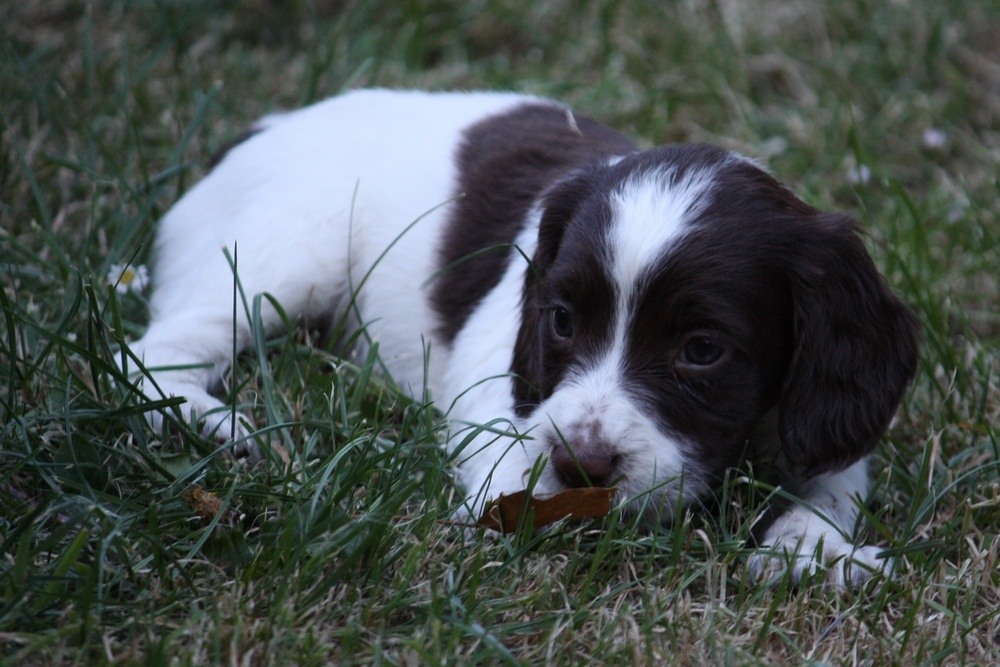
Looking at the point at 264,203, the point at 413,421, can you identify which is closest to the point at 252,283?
the point at 264,203

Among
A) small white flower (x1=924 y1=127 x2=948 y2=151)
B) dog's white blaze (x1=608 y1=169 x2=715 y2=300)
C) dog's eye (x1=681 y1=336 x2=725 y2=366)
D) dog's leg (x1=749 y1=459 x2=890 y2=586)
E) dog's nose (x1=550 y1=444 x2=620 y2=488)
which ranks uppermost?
dog's white blaze (x1=608 y1=169 x2=715 y2=300)

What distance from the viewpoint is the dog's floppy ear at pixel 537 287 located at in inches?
131

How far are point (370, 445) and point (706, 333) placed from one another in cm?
89

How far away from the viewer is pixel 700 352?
9.92ft

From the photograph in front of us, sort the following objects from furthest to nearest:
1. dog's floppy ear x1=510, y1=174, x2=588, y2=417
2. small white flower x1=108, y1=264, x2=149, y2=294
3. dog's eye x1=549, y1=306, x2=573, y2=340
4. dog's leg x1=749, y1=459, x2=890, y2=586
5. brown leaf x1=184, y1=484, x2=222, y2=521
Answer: small white flower x1=108, y1=264, x2=149, y2=294, dog's floppy ear x1=510, y1=174, x2=588, y2=417, dog's eye x1=549, y1=306, x2=573, y2=340, dog's leg x1=749, y1=459, x2=890, y2=586, brown leaf x1=184, y1=484, x2=222, y2=521

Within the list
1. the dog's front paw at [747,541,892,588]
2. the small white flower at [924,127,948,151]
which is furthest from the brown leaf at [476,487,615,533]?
the small white flower at [924,127,948,151]

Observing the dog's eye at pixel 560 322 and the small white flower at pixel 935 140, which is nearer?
the dog's eye at pixel 560 322

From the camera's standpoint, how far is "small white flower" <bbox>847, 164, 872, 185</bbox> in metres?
4.69

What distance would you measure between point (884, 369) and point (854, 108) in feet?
9.88

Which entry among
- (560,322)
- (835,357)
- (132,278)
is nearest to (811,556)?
(835,357)

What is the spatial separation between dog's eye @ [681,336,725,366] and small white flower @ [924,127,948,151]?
2972 mm

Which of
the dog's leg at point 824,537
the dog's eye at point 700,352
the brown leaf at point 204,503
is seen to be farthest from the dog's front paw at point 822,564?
the brown leaf at point 204,503

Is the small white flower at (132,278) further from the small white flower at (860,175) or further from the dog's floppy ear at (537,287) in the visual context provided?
the small white flower at (860,175)

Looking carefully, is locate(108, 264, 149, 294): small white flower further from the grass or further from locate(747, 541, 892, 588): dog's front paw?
locate(747, 541, 892, 588): dog's front paw
